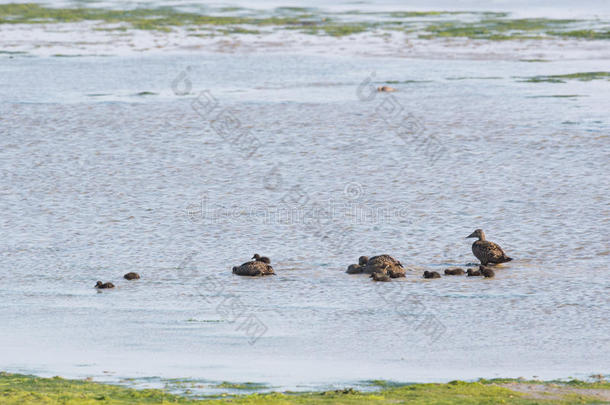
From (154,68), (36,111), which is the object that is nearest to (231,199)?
(36,111)

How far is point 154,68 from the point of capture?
43656 millimetres

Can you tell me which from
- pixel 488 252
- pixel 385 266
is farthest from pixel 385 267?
pixel 488 252

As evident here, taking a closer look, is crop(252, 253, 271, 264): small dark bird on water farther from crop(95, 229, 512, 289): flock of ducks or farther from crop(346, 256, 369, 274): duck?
crop(346, 256, 369, 274): duck

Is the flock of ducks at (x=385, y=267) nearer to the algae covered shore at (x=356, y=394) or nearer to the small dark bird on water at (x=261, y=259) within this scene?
the small dark bird on water at (x=261, y=259)

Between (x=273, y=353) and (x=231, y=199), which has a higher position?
(x=231, y=199)

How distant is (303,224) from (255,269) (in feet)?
13.2

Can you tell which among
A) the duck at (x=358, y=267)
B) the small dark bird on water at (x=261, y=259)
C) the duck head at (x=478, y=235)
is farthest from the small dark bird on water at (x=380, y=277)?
the duck head at (x=478, y=235)

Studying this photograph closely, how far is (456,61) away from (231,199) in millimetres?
22559

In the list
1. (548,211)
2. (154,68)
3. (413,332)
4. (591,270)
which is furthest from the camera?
(154,68)

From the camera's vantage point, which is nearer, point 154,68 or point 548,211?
point 548,211

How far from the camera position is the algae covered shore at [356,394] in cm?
1071

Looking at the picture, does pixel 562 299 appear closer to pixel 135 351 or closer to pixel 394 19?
pixel 135 351

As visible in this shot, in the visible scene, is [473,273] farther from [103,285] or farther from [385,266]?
[103,285]

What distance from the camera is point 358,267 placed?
17.3 metres
